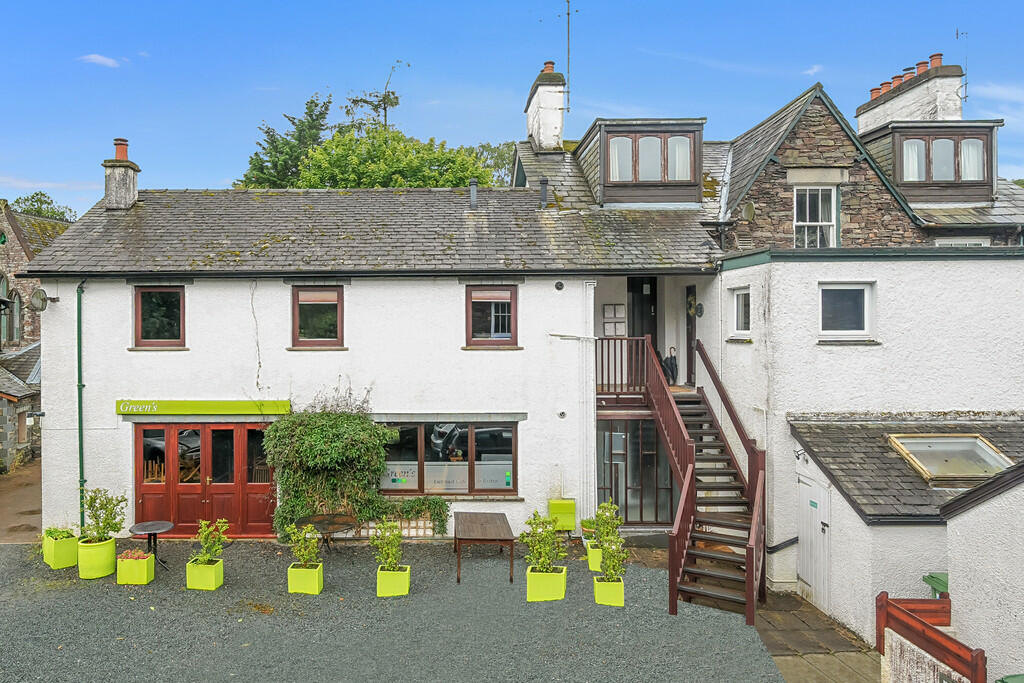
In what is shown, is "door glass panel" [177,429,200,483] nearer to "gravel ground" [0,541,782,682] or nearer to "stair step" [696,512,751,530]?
"gravel ground" [0,541,782,682]

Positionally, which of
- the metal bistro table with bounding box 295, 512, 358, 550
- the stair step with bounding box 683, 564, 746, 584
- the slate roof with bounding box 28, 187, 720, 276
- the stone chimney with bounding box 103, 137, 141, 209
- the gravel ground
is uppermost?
the stone chimney with bounding box 103, 137, 141, 209

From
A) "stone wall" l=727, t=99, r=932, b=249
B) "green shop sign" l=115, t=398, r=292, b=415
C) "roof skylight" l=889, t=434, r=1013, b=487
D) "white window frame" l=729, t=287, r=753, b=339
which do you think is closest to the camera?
"roof skylight" l=889, t=434, r=1013, b=487

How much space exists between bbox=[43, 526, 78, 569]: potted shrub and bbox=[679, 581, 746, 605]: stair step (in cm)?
1080

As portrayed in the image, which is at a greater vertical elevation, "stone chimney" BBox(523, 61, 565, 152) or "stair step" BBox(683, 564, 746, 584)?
"stone chimney" BBox(523, 61, 565, 152)

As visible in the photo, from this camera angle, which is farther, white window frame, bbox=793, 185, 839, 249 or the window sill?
white window frame, bbox=793, 185, 839, 249

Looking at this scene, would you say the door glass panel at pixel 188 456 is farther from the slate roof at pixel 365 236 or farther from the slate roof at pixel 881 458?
the slate roof at pixel 881 458

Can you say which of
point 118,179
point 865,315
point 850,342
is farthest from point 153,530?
point 865,315

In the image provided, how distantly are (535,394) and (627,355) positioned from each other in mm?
2801

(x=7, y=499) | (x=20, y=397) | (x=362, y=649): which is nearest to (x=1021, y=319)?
(x=362, y=649)

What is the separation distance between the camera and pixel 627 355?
611 inches

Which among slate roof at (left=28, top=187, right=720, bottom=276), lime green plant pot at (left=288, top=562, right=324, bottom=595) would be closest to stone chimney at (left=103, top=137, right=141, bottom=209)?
slate roof at (left=28, top=187, right=720, bottom=276)

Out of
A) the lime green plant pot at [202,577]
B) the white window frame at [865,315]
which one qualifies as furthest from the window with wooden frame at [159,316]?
the white window frame at [865,315]

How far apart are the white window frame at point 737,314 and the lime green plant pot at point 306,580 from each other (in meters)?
8.80

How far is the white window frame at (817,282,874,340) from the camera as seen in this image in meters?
11.9
